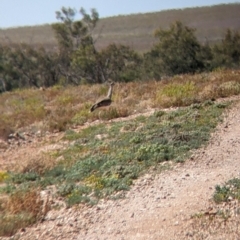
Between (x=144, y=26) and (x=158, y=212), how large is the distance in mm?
67958

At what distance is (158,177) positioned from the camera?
7199 millimetres

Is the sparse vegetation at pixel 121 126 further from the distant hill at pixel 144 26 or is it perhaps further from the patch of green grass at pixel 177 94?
the distant hill at pixel 144 26

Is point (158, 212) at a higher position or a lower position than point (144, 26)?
lower

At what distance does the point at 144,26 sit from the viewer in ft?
235

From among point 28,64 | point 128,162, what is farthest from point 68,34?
point 128,162

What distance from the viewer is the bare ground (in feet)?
17.3

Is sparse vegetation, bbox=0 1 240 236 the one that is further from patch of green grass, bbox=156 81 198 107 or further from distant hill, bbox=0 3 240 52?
distant hill, bbox=0 3 240 52

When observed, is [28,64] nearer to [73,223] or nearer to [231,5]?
[73,223]

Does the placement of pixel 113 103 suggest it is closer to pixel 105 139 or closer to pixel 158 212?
pixel 105 139

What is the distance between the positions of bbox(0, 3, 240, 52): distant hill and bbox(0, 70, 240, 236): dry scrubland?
3719cm

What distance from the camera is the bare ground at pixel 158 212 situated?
17.3 feet

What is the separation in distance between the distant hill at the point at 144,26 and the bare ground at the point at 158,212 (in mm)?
45659

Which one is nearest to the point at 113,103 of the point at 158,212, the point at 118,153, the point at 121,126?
the point at 121,126

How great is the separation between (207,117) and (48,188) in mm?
4674
